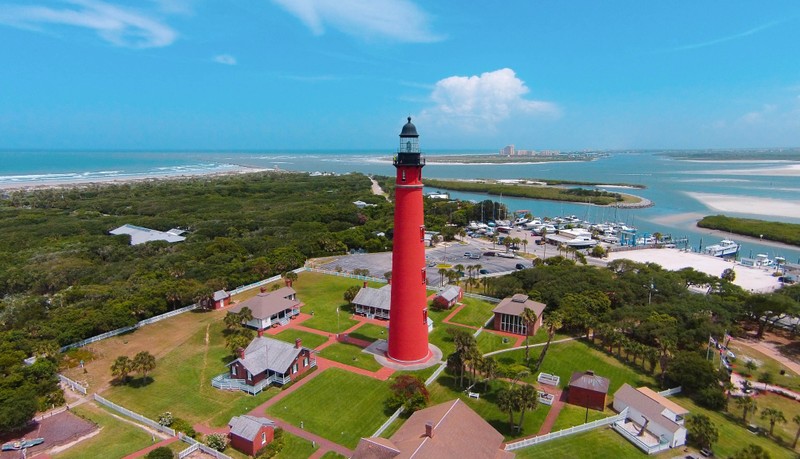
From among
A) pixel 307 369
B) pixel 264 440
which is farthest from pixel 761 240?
pixel 264 440

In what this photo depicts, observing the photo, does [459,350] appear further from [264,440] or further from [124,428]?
[124,428]

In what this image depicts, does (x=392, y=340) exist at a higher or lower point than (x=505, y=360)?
higher

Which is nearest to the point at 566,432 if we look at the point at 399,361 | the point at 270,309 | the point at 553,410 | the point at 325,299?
the point at 553,410

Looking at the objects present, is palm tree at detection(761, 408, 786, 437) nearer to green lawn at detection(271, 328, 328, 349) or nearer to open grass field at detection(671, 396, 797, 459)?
open grass field at detection(671, 396, 797, 459)

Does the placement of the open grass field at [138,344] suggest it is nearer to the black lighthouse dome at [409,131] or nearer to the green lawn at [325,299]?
the green lawn at [325,299]

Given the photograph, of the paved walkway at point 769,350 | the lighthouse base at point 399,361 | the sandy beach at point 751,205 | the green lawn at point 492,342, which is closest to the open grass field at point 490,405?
the lighthouse base at point 399,361

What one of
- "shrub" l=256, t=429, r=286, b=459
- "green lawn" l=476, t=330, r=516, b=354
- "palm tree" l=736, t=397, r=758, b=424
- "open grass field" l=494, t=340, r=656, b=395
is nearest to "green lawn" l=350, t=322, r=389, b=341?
"green lawn" l=476, t=330, r=516, b=354
